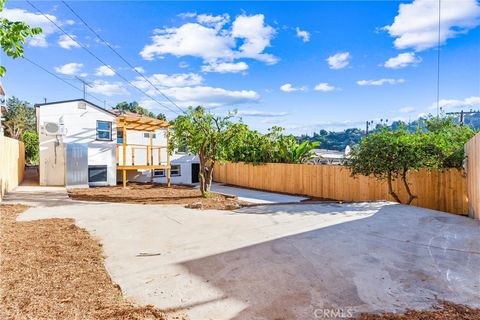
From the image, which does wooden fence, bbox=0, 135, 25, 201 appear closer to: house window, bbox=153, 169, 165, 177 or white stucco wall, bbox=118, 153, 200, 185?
white stucco wall, bbox=118, 153, 200, 185

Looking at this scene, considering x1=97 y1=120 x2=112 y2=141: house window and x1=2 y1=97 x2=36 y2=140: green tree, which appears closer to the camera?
x1=97 y1=120 x2=112 y2=141: house window

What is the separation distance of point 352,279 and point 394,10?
9.89m

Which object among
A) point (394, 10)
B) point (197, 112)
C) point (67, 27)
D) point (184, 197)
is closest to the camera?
point (394, 10)

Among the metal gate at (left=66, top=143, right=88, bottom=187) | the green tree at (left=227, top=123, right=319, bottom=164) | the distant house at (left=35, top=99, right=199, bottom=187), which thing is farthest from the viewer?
the green tree at (left=227, top=123, right=319, bottom=164)

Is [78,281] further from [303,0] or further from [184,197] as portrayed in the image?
[303,0]

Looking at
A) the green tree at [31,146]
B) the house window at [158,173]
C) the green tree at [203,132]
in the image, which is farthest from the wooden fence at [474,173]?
the green tree at [31,146]

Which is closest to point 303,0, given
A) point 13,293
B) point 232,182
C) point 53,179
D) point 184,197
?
point 184,197

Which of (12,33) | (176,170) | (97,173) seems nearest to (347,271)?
(12,33)

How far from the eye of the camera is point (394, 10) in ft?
31.8

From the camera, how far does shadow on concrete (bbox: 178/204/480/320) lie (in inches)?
121

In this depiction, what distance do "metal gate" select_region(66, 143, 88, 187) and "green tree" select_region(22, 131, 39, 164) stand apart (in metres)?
15.2

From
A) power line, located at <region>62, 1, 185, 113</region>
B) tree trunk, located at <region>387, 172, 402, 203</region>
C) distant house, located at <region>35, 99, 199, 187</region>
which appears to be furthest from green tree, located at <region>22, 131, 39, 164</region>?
tree trunk, located at <region>387, 172, 402, 203</region>

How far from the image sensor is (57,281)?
3404 millimetres
